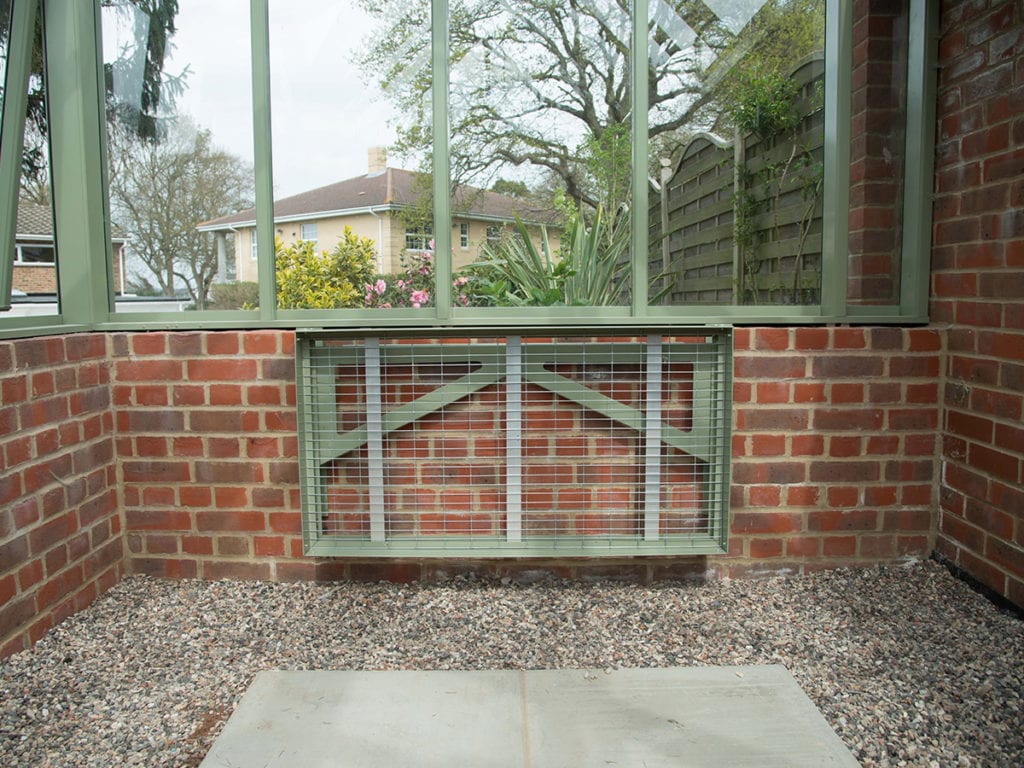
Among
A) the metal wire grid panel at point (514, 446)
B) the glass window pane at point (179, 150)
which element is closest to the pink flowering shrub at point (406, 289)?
the metal wire grid panel at point (514, 446)

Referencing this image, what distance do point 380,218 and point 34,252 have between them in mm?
1271

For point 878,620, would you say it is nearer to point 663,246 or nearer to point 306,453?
point 663,246

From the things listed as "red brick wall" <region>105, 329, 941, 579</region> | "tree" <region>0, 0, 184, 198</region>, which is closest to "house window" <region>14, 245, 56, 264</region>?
"tree" <region>0, 0, 184, 198</region>

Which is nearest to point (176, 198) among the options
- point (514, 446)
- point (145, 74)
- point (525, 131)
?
point (145, 74)

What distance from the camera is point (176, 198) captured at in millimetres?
3236

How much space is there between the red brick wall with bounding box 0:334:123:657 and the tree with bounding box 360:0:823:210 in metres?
1.50

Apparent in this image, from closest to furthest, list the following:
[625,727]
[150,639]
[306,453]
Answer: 1. [625,727]
2. [150,639]
3. [306,453]

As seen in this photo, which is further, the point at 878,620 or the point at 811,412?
the point at 811,412

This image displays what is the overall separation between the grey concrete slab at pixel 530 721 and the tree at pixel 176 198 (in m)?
1.65

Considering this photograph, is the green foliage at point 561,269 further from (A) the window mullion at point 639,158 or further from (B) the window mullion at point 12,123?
(B) the window mullion at point 12,123

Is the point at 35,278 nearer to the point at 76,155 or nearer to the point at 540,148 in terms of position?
the point at 76,155

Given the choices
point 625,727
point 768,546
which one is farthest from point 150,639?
point 768,546

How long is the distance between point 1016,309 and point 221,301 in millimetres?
2939

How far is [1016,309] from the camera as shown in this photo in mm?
2830
